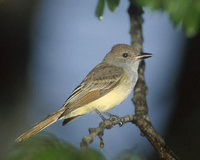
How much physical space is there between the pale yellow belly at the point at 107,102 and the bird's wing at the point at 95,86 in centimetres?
9

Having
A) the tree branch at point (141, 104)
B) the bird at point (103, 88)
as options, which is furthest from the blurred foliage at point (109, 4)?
the bird at point (103, 88)

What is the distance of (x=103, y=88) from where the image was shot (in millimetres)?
6094

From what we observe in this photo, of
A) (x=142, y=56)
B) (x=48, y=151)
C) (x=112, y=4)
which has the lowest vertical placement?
(x=142, y=56)

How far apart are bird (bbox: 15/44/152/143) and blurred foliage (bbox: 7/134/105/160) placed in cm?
328

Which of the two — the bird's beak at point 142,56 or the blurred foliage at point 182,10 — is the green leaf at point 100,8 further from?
the bird's beak at point 142,56

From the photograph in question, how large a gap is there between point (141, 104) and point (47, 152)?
3751 mm

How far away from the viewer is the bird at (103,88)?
5582 mm

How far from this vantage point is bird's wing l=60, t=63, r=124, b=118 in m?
5.78

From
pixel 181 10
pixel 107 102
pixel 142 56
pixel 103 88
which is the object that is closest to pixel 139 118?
pixel 107 102

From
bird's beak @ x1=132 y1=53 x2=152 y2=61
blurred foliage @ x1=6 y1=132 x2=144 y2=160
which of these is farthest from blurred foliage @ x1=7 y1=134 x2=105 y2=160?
bird's beak @ x1=132 y1=53 x2=152 y2=61

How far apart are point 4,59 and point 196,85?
484cm

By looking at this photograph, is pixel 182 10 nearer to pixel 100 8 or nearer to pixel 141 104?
pixel 100 8

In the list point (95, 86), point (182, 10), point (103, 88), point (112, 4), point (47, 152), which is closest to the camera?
point (47, 152)

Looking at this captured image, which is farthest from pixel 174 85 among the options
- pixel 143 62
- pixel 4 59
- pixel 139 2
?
pixel 139 2
